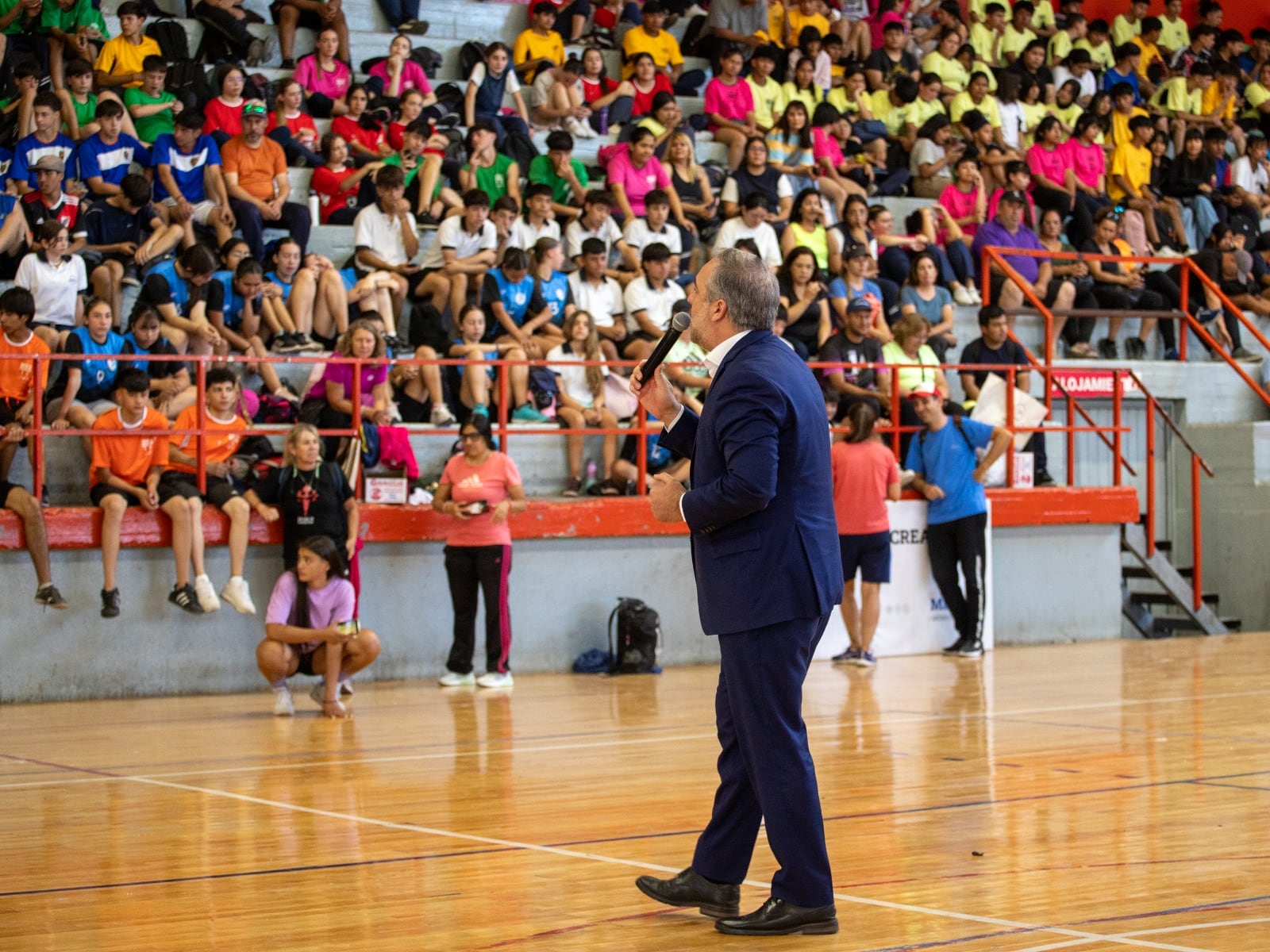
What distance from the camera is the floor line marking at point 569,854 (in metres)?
4.57

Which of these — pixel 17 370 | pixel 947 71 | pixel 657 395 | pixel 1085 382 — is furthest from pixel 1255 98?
pixel 657 395

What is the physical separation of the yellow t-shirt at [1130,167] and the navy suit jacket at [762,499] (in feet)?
53.2

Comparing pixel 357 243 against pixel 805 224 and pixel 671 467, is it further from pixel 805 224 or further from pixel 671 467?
pixel 805 224

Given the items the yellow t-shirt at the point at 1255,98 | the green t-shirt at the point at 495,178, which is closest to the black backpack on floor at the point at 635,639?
the green t-shirt at the point at 495,178

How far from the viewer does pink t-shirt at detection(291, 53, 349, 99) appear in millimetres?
16156

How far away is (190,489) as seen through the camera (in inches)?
447

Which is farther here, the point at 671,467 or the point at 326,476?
the point at 671,467

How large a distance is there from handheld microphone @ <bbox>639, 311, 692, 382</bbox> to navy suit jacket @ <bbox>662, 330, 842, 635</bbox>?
21cm

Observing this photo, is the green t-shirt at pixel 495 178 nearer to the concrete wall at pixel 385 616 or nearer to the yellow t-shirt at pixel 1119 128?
the concrete wall at pixel 385 616

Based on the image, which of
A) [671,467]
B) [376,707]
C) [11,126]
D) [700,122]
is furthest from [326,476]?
[700,122]

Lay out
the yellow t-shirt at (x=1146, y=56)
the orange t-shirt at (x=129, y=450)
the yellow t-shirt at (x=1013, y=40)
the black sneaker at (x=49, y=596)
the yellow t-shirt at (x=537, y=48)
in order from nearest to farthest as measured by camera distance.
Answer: the black sneaker at (x=49, y=596) → the orange t-shirt at (x=129, y=450) → the yellow t-shirt at (x=537, y=48) → the yellow t-shirt at (x=1013, y=40) → the yellow t-shirt at (x=1146, y=56)

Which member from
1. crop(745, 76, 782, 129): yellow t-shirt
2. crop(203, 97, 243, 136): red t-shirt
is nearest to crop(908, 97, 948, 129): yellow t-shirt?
crop(745, 76, 782, 129): yellow t-shirt

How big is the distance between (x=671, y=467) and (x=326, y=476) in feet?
11.2

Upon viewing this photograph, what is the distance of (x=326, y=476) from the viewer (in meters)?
11.3
